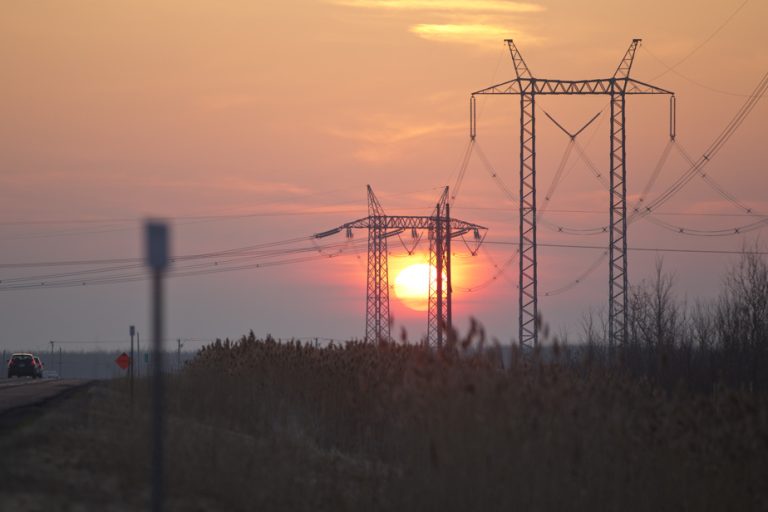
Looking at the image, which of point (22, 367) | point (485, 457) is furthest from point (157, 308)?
point (22, 367)

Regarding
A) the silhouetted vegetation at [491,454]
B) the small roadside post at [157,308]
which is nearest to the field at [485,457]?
the silhouetted vegetation at [491,454]

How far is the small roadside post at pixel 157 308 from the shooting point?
11047 millimetres

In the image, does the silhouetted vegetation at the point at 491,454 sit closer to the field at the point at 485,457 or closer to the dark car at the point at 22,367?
the field at the point at 485,457

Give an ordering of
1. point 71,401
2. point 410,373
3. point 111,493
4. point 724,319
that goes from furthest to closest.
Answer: point 724,319
point 71,401
point 410,373
point 111,493

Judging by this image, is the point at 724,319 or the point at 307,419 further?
the point at 724,319

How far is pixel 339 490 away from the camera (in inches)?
722

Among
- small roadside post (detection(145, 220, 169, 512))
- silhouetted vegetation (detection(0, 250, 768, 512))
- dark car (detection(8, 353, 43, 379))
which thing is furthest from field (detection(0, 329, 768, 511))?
dark car (detection(8, 353, 43, 379))

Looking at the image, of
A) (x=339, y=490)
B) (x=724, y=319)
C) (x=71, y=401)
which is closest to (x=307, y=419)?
(x=71, y=401)

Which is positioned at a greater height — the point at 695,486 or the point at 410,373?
the point at 410,373

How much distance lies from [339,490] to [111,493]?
4.02m

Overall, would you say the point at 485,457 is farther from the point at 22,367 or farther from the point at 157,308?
the point at 22,367

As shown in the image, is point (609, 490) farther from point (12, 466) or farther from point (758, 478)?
point (12, 466)

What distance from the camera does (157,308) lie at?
11.3 m

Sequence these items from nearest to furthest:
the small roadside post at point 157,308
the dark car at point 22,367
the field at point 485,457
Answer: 1. the small roadside post at point 157,308
2. the field at point 485,457
3. the dark car at point 22,367
